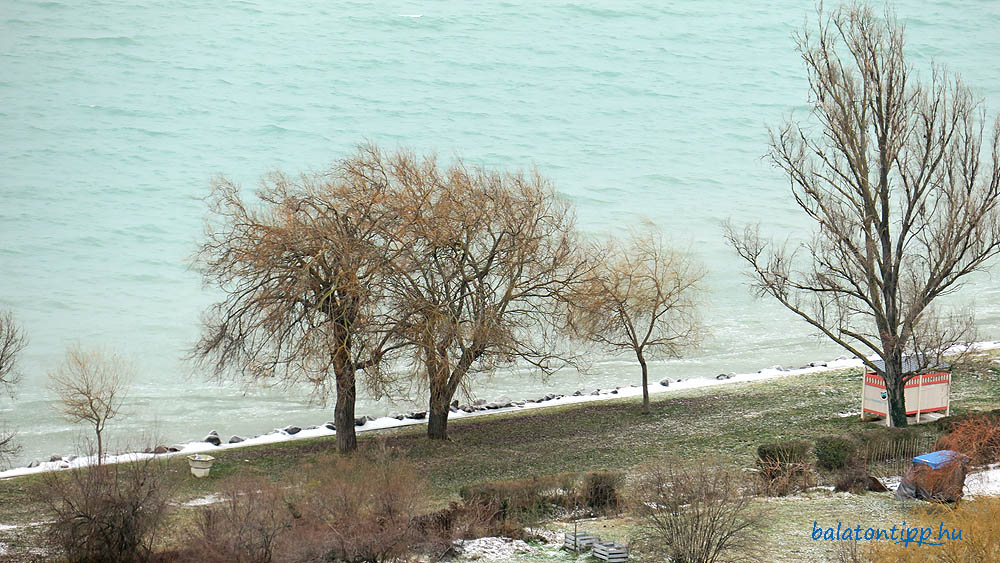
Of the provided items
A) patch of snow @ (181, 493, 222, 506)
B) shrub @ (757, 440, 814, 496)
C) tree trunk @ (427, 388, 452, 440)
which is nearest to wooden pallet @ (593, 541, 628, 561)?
shrub @ (757, 440, 814, 496)

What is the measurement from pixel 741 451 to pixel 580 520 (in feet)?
19.3

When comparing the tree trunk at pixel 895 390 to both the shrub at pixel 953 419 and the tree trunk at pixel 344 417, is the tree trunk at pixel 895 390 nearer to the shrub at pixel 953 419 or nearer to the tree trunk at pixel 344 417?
the shrub at pixel 953 419

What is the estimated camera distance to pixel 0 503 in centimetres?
2058

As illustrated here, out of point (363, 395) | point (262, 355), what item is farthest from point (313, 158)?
point (262, 355)

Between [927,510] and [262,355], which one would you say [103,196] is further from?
[927,510]

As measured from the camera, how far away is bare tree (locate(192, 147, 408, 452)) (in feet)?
75.5

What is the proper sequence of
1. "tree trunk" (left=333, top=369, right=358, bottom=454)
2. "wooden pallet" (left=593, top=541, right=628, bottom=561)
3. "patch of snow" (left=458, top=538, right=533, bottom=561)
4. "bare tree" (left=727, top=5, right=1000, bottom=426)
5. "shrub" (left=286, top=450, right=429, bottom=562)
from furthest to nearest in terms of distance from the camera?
"bare tree" (left=727, top=5, right=1000, bottom=426) < "tree trunk" (left=333, top=369, right=358, bottom=454) < "patch of snow" (left=458, top=538, right=533, bottom=561) < "wooden pallet" (left=593, top=541, right=628, bottom=561) < "shrub" (left=286, top=450, right=429, bottom=562)

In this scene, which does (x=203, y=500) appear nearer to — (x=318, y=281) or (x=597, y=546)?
(x=318, y=281)

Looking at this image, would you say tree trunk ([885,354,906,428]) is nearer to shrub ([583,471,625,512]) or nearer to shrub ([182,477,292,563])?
shrub ([583,471,625,512])

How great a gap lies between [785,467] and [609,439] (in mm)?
5621

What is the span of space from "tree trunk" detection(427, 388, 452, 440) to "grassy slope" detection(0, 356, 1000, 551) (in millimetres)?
348

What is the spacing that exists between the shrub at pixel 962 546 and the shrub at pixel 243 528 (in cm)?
821

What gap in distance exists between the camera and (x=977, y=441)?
20.6 metres

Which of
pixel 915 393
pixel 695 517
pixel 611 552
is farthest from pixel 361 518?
pixel 915 393
